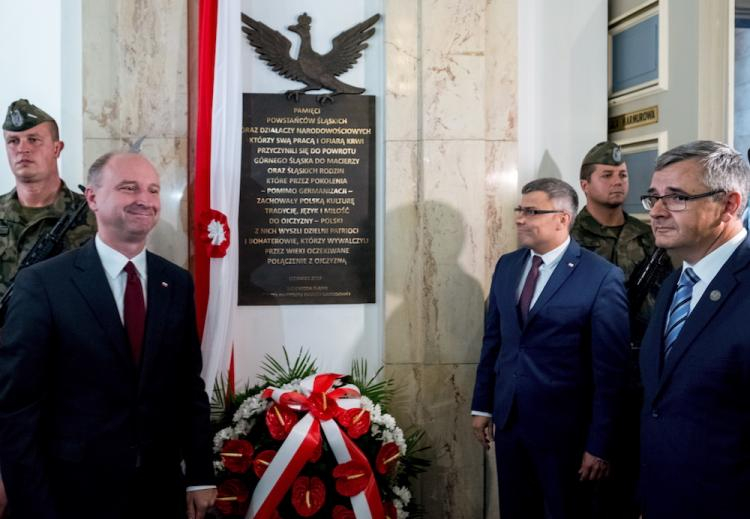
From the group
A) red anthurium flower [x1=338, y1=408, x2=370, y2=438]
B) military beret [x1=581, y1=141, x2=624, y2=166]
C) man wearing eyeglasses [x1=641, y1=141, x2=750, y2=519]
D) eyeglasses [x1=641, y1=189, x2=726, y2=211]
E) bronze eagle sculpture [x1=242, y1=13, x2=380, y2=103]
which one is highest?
bronze eagle sculpture [x1=242, y1=13, x2=380, y2=103]

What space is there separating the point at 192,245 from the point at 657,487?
264 centimetres

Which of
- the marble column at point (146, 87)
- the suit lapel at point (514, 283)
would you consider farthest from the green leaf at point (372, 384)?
the marble column at point (146, 87)

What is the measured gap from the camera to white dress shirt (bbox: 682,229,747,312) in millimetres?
2096

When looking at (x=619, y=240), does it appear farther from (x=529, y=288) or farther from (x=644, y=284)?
(x=529, y=288)

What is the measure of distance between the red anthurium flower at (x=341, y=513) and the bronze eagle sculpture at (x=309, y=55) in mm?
2269

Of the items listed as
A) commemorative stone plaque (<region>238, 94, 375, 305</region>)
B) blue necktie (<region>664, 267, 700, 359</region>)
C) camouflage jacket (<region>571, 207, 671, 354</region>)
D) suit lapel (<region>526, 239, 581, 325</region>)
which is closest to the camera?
blue necktie (<region>664, 267, 700, 359</region>)

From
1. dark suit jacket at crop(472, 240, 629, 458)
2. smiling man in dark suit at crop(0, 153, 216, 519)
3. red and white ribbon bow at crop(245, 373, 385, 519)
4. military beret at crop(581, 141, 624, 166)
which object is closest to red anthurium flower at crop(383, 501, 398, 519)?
red and white ribbon bow at crop(245, 373, 385, 519)

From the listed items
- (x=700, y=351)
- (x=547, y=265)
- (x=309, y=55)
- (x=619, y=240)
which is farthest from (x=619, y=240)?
(x=309, y=55)

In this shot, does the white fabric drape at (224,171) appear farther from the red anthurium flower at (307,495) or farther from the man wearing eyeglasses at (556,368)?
the man wearing eyeglasses at (556,368)

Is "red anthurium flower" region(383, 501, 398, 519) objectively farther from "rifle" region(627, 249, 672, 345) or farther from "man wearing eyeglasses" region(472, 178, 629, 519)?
"rifle" region(627, 249, 672, 345)

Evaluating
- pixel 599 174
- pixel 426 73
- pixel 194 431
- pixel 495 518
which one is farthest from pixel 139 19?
pixel 495 518

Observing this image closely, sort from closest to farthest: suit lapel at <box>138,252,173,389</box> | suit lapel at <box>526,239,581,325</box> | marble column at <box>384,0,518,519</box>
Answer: suit lapel at <box>138,252,173,389</box>, suit lapel at <box>526,239,581,325</box>, marble column at <box>384,0,518,519</box>

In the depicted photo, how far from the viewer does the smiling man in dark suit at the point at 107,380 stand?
2152 millimetres

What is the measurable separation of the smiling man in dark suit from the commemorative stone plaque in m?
1.52
